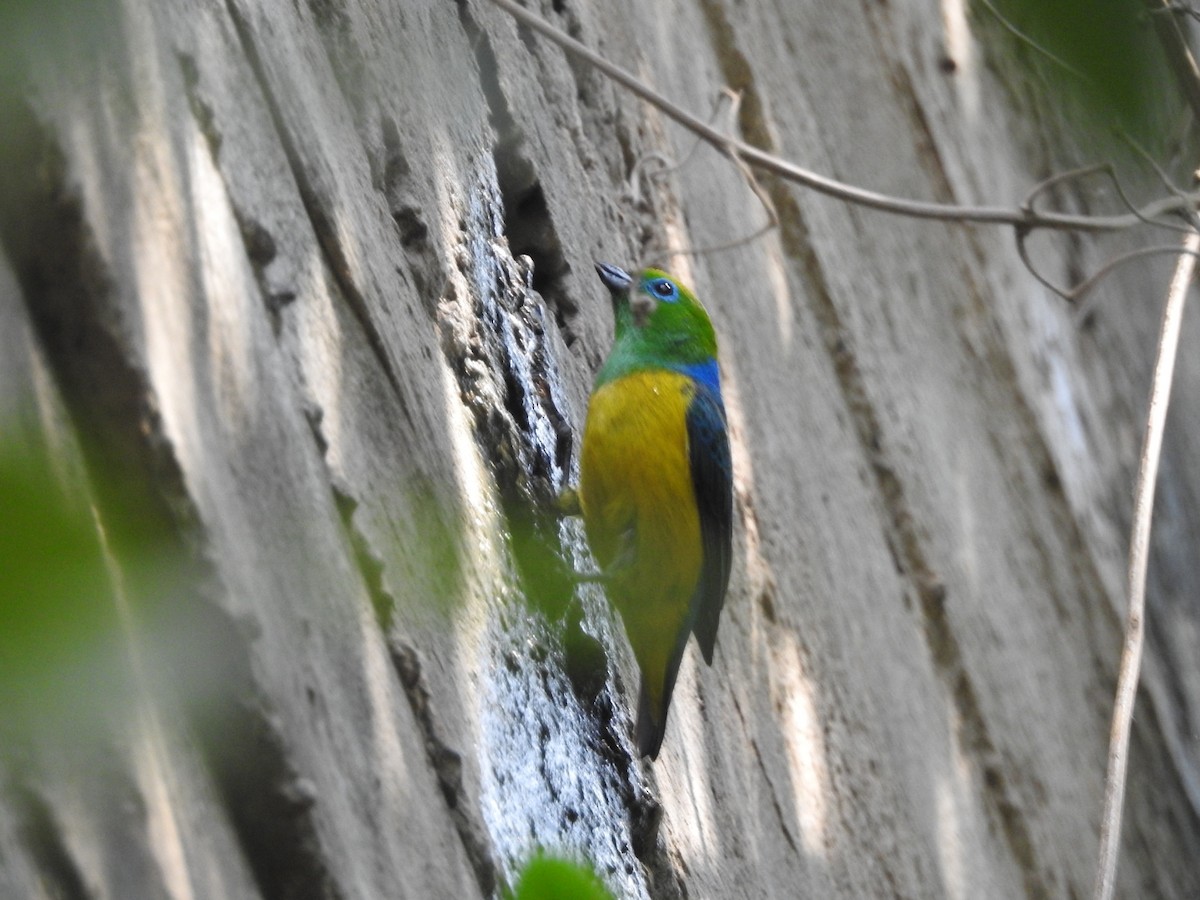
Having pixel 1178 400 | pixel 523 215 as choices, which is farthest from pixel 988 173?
pixel 523 215

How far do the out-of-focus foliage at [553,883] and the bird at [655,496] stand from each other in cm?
206

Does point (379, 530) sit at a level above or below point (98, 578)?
above

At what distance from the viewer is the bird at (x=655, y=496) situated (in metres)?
3.20

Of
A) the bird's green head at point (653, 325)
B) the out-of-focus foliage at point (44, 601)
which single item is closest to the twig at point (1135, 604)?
the bird's green head at point (653, 325)

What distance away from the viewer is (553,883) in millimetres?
976

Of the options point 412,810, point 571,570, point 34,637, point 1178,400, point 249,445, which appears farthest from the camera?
point 1178,400

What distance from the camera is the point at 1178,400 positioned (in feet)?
24.8

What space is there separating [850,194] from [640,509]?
810 millimetres

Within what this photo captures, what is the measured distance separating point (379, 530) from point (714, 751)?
1467 millimetres

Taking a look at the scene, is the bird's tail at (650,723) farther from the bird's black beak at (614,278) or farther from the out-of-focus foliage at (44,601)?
the out-of-focus foliage at (44,601)

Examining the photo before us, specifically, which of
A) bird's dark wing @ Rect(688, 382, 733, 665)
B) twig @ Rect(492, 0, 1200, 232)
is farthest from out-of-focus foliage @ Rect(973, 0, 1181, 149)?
bird's dark wing @ Rect(688, 382, 733, 665)

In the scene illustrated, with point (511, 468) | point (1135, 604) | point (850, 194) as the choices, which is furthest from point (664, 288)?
point (1135, 604)

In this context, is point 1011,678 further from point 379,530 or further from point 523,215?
point 379,530

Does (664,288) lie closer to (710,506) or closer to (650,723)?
(710,506)
